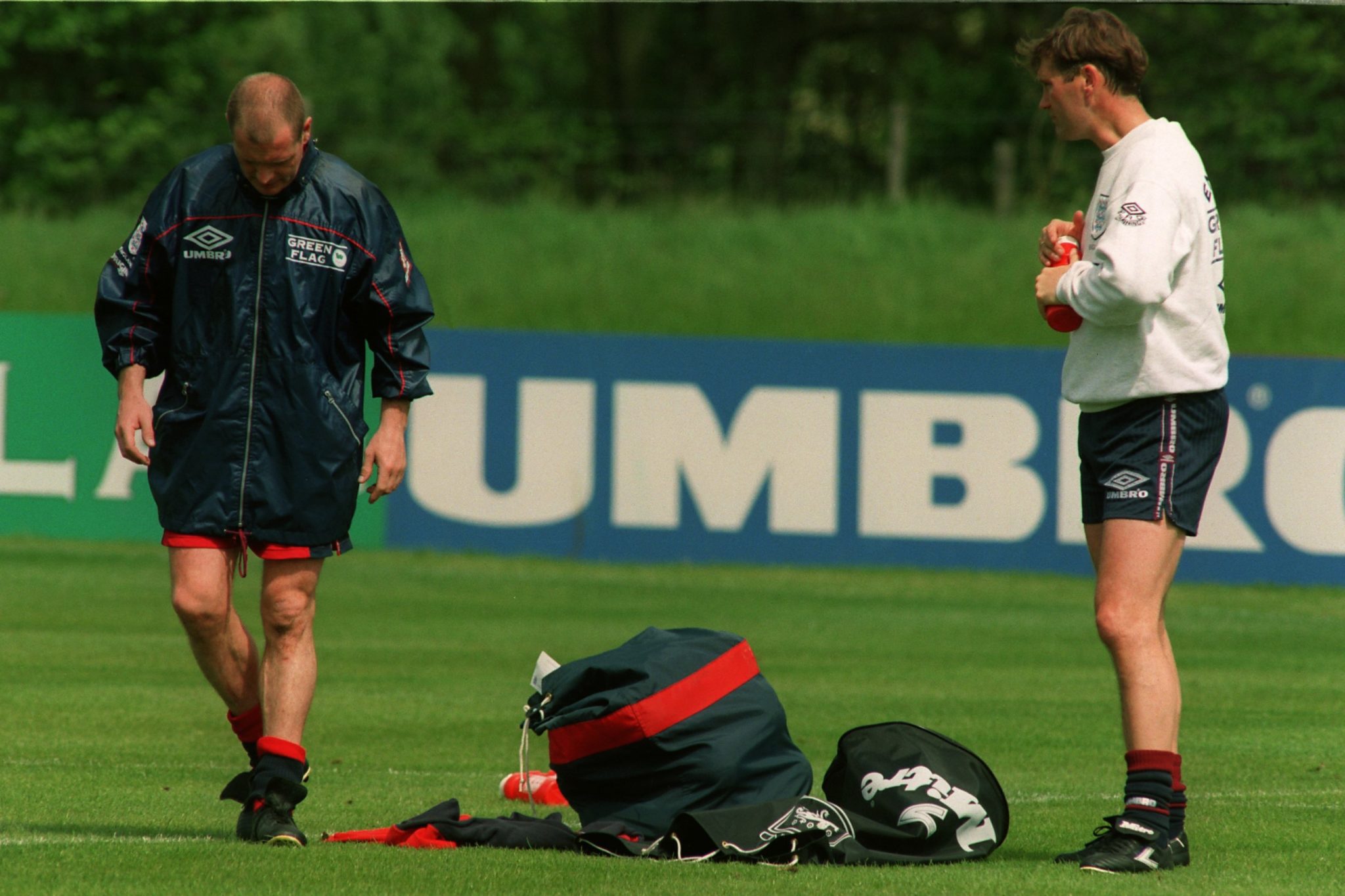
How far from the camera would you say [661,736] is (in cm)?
→ 467

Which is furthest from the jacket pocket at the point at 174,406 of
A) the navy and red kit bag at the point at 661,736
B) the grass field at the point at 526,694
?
the navy and red kit bag at the point at 661,736

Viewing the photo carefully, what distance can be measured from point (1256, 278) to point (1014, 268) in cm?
227

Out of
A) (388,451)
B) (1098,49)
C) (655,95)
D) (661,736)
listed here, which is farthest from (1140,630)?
(655,95)

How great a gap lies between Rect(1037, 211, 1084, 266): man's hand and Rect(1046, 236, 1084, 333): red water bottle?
16 millimetres

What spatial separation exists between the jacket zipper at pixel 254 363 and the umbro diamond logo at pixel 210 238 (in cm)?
8

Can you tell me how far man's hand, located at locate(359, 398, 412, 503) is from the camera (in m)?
4.89

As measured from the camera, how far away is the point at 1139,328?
4.57 m

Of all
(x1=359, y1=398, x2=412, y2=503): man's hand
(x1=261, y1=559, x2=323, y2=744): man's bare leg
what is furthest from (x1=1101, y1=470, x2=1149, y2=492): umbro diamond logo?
(x1=261, y1=559, x2=323, y2=744): man's bare leg

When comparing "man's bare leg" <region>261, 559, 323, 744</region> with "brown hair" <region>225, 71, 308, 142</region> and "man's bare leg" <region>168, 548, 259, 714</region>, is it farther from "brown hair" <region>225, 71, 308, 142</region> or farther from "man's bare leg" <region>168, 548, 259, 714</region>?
"brown hair" <region>225, 71, 308, 142</region>

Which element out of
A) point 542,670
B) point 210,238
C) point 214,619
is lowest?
point 542,670

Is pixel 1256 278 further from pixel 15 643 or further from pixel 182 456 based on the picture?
pixel 182 456

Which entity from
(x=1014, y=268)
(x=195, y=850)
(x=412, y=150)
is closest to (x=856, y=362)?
(x=1014, y=268)

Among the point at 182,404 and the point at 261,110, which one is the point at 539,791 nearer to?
the point at 182,404

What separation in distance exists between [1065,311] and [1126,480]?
1.46 feet
